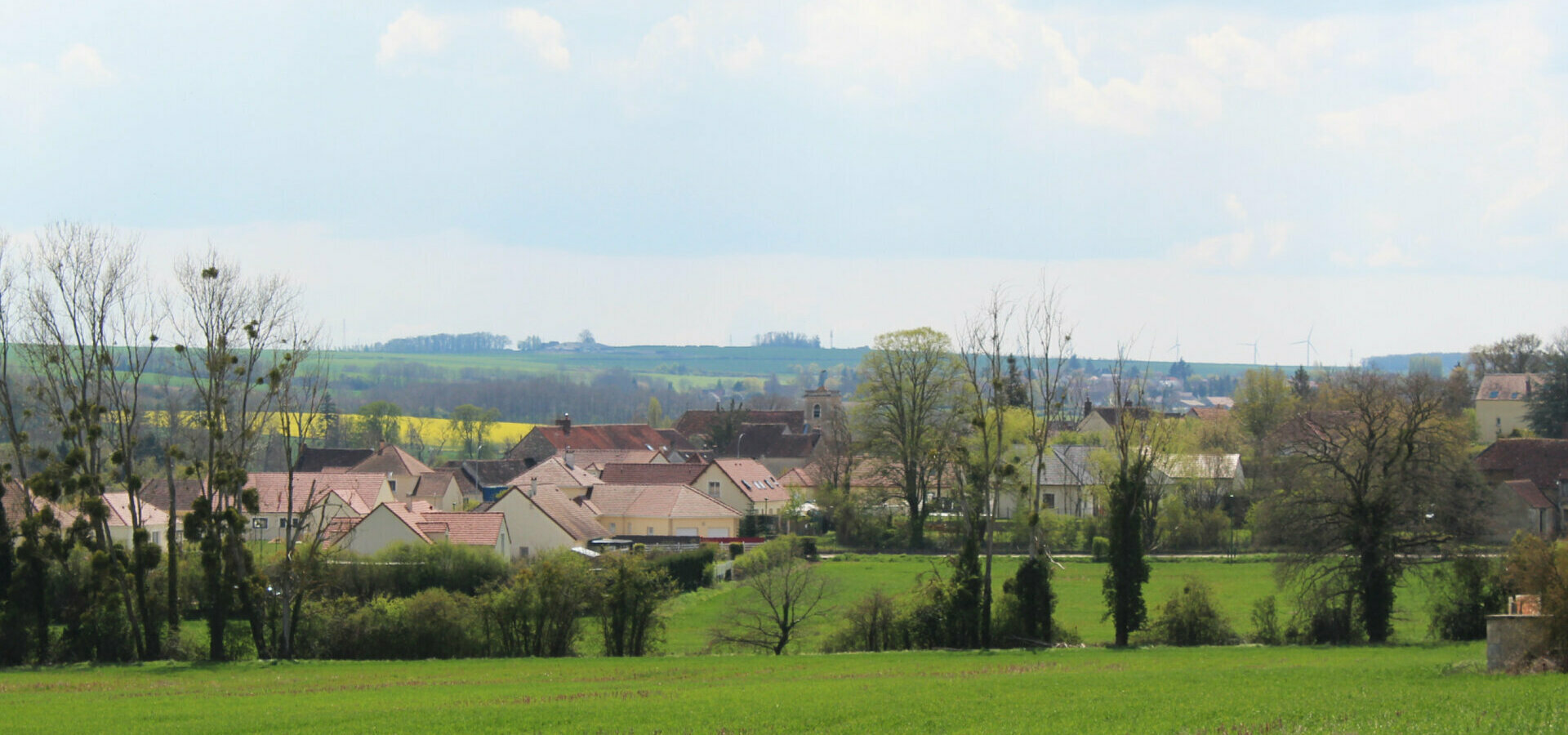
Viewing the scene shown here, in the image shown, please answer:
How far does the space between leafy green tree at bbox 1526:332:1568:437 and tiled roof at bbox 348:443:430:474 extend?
83.2 metres

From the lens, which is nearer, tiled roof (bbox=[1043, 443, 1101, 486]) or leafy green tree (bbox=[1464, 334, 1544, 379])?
tiled roof (bbox=[1043, 443, 1101, 486])

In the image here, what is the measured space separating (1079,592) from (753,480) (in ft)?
114

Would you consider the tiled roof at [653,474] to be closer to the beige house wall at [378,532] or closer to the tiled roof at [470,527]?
the tiled roof at [470,527]

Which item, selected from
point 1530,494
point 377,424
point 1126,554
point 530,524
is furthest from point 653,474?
point 377,424

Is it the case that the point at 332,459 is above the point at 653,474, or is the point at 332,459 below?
below

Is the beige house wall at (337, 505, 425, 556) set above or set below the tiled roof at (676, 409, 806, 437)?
below

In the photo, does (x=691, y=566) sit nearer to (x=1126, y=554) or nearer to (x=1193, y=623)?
(x=1126, y=554)

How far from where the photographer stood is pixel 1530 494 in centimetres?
6750

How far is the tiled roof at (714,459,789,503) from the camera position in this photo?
7856cm

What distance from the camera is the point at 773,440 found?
4510 inches

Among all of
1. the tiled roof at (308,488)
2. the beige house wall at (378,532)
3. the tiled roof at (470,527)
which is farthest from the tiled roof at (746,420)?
the beige house wall at (378,532)

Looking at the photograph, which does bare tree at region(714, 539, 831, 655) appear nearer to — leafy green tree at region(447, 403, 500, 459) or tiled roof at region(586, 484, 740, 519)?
tiled roof at region(586, 484, 740, 519)

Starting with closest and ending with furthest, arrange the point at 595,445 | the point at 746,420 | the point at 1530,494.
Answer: the point at 1530,494, the point at 595,445, the point at 746,420

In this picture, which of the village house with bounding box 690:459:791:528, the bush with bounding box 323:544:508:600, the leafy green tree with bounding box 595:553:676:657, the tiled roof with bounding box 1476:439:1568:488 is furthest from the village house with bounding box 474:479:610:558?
the tiled roof with bounding box 1476:439:1568:488
